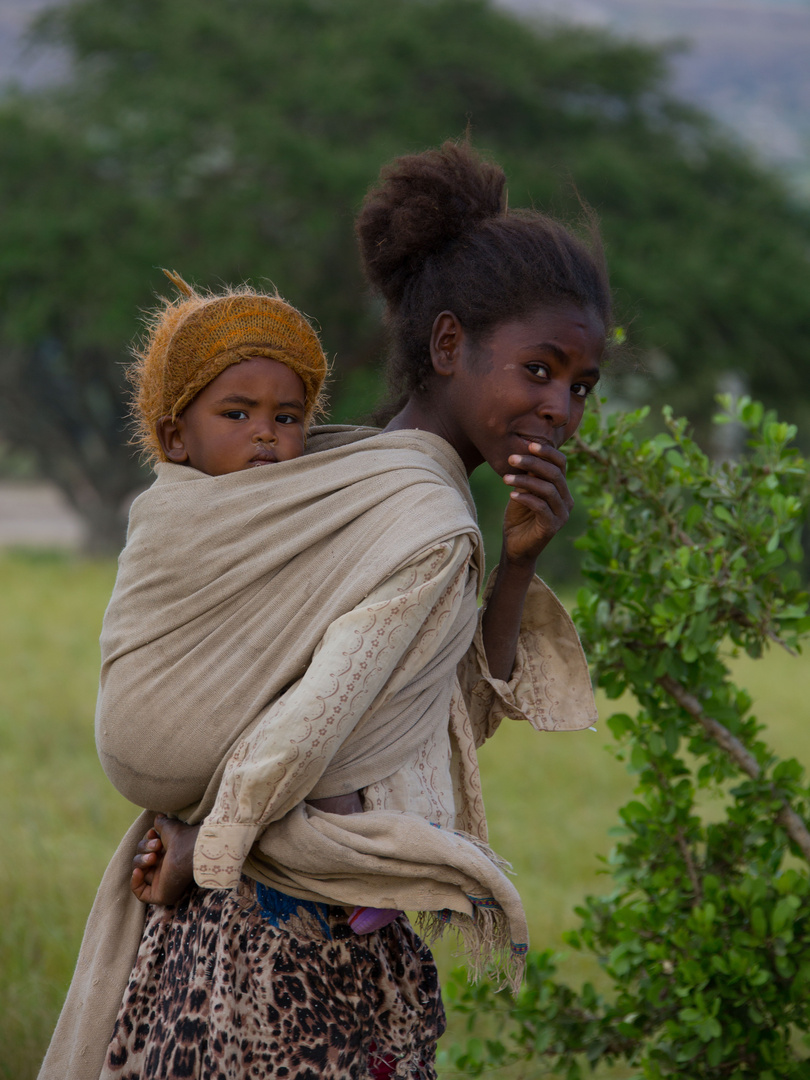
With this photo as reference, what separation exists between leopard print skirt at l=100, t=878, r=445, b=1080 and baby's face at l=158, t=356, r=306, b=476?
0.65 metres

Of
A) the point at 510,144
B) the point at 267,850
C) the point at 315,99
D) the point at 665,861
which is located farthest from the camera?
the point at 510,144

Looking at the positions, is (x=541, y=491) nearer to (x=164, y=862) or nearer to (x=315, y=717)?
(x=315, y=717)

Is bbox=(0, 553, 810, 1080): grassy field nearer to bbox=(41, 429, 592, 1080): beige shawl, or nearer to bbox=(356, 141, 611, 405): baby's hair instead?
bbox=(41, 429, 592, 1080): beige shawl

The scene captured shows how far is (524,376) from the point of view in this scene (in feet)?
5.72

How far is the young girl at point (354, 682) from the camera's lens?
159 centimetres

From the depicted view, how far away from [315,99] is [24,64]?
4.17 meters

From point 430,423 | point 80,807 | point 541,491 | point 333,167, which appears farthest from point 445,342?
point 333,167

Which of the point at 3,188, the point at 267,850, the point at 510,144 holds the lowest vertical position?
the point at 267,850

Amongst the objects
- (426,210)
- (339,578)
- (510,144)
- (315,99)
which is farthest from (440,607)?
(510,144)

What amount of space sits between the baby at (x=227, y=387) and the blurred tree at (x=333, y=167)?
11986 mm

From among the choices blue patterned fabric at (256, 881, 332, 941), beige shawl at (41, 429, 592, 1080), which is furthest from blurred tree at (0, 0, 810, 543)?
blue patterned fabric at (256, 881, 332, 941)

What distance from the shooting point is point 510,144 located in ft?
53.7

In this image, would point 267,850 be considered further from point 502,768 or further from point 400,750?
point 502,768

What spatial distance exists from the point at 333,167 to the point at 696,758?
12638 mm
